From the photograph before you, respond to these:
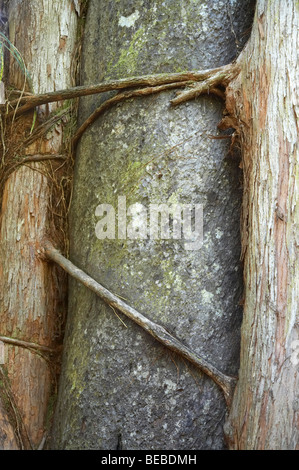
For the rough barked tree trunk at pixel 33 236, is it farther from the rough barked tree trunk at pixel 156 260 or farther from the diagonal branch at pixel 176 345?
the diagonal branch at pixel 176 345

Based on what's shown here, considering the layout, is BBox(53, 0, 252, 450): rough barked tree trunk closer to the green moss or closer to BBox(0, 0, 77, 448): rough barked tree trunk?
the green moss

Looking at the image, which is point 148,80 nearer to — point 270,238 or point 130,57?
point 130,57

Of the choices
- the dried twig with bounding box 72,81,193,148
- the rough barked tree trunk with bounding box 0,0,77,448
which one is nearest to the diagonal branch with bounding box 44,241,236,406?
the rough barked tree trunk with bounding box 0,0,77,448

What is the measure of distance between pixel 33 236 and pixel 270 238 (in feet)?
2.24

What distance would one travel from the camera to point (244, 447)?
1.13 metres

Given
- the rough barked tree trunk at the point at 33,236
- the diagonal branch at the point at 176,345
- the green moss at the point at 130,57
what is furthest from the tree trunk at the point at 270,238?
the rough barked tree trunk at the point at 33,236

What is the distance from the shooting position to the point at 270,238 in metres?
1.15

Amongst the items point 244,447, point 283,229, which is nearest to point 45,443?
point 244,447

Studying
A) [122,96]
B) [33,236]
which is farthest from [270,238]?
[33,236]

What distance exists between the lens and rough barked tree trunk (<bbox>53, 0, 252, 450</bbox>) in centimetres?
121

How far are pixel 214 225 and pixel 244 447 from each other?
0.50m

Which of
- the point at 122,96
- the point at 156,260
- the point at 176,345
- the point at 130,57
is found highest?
the point at 130,57

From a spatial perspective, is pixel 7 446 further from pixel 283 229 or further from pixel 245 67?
pixel 245 67

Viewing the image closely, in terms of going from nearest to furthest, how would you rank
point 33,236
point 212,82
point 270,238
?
point 270,238 → point 212,82 → point 33,236
